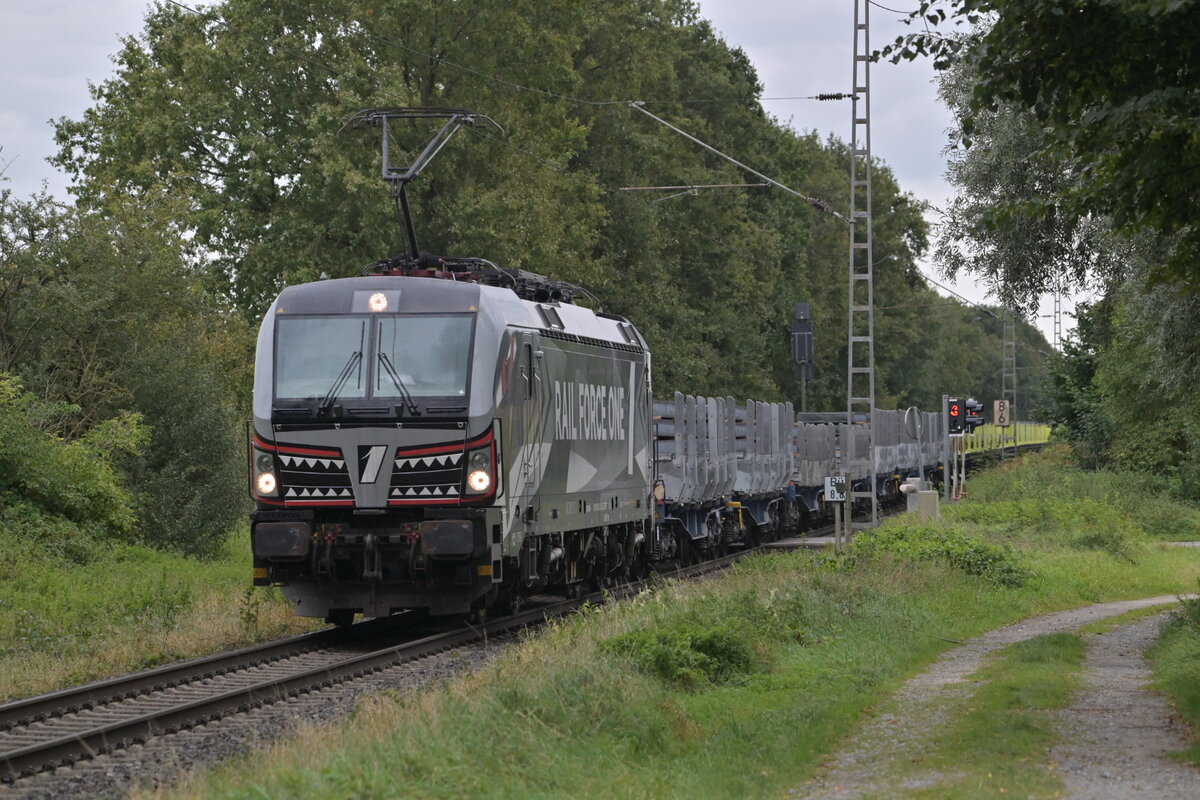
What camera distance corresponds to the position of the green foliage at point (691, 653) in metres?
12.4

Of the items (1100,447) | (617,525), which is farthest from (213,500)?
(1100,447)

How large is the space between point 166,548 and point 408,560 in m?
10.3

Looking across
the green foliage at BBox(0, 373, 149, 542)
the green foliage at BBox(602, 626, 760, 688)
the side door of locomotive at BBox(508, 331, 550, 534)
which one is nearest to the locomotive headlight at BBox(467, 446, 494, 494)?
the side door of locomotive at BBox(508, 331, 550, 534)

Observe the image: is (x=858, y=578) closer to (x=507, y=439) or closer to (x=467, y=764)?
(x=507, y=439)

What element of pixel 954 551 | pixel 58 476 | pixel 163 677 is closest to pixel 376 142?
pixel 58 476

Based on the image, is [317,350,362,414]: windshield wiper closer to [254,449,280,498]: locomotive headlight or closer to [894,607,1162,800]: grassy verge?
[254,449,280,498]: locomotive headlight

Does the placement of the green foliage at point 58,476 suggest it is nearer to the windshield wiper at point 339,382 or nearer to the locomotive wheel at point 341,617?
the locomotive wheel at point 341,617

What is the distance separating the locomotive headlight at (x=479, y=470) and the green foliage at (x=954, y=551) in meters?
7.70

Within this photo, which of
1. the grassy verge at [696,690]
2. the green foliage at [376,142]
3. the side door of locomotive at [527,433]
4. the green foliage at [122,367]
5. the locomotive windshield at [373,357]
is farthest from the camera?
the green foliage at [376,142]

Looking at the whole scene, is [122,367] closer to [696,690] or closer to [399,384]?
[399,384]

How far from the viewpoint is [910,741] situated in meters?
10.5

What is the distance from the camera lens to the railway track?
34.9 ft

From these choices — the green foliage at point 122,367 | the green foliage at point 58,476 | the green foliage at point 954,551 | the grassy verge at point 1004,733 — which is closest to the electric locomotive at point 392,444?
the grassy verge at point 1004,733

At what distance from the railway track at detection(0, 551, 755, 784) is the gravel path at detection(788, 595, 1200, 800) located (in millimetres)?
4672
